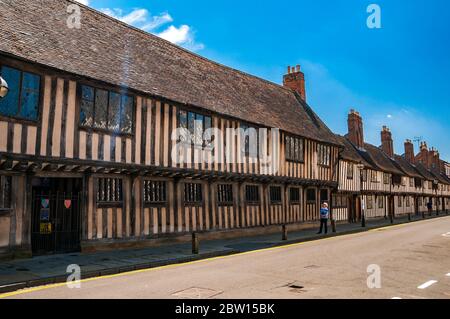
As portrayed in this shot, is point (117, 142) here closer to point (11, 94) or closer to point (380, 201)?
point (11, 94)

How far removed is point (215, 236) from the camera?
50.2ft

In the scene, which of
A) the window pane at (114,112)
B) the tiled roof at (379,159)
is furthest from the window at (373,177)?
the window pane at (114,112)

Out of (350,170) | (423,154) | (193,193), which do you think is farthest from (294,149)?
(423,154)

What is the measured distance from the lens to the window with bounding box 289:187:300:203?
800 inches

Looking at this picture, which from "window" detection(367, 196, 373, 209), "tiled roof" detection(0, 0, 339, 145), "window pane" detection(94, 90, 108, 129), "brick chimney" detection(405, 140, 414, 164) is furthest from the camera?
"brick chimney" detection(405, 140, 414, 164)

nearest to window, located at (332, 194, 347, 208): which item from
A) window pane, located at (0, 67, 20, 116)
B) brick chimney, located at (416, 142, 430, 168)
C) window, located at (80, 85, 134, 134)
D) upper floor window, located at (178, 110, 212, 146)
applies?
upper floor window, located at (178, 110, 212, 146)

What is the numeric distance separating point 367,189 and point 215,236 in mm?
20256

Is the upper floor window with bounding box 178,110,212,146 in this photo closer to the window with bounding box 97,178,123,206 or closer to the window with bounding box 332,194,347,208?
the window with bounding box 97,178,123,206

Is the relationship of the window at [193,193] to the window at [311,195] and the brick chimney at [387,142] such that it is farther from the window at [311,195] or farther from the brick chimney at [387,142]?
the brick chimney at [387,142]

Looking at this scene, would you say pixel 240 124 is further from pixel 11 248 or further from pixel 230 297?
pixel 230 297

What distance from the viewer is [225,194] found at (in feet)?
53.1

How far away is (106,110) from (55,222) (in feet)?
12.0

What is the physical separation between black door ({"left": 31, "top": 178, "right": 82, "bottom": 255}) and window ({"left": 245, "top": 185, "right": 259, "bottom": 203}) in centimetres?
797

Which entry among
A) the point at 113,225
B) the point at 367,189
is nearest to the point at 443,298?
the point at 113,225
